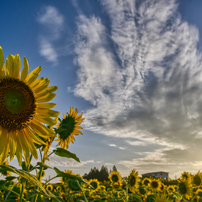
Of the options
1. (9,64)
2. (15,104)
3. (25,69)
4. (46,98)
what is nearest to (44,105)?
(46,98)

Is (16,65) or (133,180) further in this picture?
(133,180)

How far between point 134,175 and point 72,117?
9.51ft

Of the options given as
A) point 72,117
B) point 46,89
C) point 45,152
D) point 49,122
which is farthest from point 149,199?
point 46,89

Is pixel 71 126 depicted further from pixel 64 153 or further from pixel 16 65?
pixel 16 65

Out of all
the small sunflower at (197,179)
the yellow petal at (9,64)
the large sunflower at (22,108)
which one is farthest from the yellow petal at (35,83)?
the small sunflower at (197,179)

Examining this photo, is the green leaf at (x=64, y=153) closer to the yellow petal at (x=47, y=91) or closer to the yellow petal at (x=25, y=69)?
the yellow petal at (x=47, y=91)

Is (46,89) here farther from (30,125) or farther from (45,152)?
(45,152)

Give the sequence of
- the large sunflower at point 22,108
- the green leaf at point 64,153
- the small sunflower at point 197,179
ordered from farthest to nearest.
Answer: the small sunflower at point 197,179, the large sunflower at point 22,108, the green leaf at point 64,153

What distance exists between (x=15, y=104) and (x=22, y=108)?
0.31 ft

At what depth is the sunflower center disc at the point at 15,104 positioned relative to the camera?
2.22 metres

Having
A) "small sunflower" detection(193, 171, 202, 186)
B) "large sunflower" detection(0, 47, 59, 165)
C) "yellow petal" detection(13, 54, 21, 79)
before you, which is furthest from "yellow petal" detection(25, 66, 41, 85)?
"small sunflower" detection(193, 171, 202, 186)

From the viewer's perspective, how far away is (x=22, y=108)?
235 cm

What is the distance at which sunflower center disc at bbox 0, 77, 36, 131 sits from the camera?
7.29 ft

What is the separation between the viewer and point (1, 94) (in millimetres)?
2207
